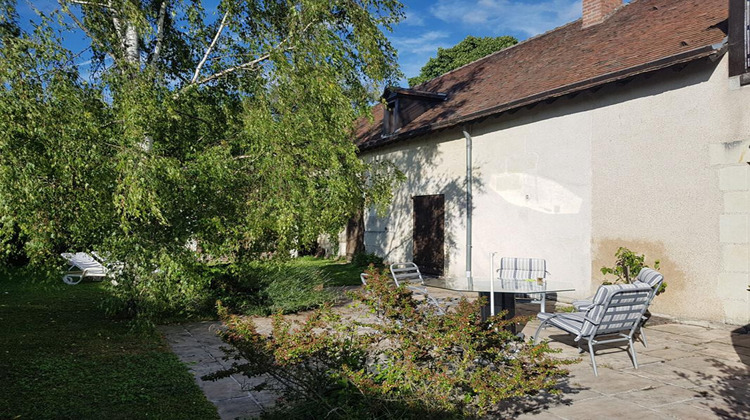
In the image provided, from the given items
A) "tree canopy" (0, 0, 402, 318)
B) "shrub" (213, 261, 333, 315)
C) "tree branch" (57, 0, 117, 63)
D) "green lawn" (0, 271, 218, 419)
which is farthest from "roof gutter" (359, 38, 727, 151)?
"green lawn" (0, 271, 218, 419)

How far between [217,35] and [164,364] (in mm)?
5653

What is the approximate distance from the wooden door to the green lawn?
761cm

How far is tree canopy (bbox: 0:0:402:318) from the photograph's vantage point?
5.63 m

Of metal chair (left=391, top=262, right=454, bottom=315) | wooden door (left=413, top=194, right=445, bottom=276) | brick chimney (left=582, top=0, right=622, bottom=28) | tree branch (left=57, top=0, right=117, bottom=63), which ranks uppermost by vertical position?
brick chimney (left=582, top=0, right=622, bottom=28)

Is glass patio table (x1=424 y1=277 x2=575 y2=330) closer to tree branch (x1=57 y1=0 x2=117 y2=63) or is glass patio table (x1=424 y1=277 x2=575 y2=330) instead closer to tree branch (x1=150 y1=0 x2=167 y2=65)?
tree branch (x1=150 y1=0 x2=167 y2=65)

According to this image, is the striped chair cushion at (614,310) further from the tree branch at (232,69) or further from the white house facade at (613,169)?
the tree branch at (232,69)

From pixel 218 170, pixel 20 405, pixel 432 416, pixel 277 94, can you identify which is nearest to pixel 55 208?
pixel 218 170

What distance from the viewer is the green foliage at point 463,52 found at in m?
27.6

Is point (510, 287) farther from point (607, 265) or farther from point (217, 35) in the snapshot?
point (217, 35)

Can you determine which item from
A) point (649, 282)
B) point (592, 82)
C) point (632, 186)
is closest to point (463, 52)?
point (592, 82)

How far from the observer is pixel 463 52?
1136 inches

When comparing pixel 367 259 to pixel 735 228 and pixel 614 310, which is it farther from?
pixel 614 310

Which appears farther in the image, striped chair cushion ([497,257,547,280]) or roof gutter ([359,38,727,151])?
striped chair cushion ([497,257,547,280])

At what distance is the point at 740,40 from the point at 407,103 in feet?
28.9
